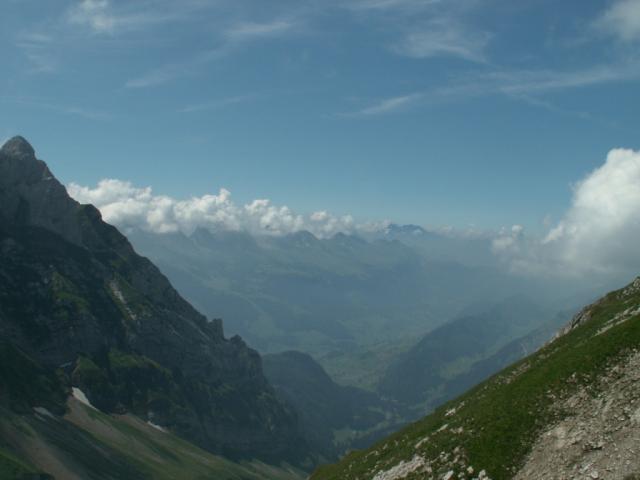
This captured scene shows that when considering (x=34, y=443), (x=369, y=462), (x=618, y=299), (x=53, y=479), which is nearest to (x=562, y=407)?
(x=369, y=462)

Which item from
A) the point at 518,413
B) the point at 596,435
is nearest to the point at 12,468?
the point at 518,413

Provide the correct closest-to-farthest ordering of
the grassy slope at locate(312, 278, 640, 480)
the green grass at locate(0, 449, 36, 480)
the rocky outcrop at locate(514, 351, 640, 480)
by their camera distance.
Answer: the rocky outcrop at locate(514, 351, 640, 480) < the grassy slope at locate(312, 278, 640, 480) < the green grass at locate(0, 449, 36, 480)

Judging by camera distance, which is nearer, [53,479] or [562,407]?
[562,407]

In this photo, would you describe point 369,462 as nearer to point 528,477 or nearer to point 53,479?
point 528,477

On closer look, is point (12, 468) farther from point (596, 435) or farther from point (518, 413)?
point (596, 435)

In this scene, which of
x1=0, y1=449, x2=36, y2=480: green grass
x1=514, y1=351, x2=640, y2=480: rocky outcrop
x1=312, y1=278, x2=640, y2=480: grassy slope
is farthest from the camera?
x1=0, y1=449, x2=36, y2=480: green grass

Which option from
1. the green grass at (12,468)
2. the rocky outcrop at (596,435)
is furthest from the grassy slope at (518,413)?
the green grass at (12,468)

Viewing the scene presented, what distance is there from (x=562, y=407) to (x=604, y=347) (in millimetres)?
7725

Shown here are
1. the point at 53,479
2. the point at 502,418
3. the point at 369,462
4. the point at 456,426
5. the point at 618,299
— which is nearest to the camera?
the point at 502,418

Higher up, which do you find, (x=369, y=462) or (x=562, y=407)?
(x=562, y=407)

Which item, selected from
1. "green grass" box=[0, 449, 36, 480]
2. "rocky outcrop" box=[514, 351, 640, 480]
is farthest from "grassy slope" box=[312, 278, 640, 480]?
"green grass" box=[0, 449, 36, 480]

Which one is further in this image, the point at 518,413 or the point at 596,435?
the point at 518,413

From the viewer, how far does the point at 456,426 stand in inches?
2149

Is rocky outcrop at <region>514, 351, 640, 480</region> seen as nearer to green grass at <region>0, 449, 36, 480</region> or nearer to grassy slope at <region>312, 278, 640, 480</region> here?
grassy slope at <region>312, 278, 640, 480</region>
